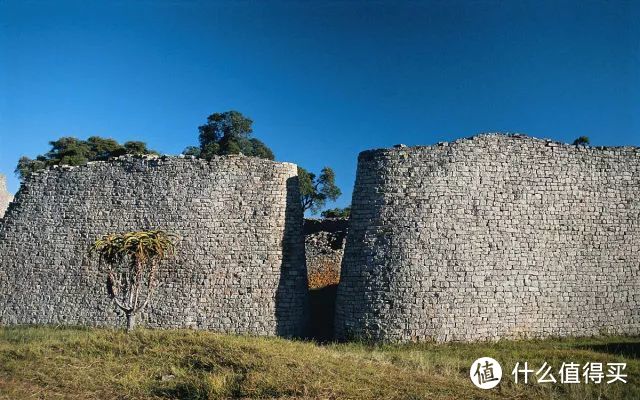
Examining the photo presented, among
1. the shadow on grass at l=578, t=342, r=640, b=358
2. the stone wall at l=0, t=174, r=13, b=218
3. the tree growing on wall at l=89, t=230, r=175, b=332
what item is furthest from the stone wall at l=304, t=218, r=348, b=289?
the stone wall at l=0, t=174, r=13, b=218

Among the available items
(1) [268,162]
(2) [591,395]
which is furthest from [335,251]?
(2) [591,395]

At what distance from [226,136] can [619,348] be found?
3623cm

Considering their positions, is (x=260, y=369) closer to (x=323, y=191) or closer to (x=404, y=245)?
(x=404, y=245)

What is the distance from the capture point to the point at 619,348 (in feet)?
43.5

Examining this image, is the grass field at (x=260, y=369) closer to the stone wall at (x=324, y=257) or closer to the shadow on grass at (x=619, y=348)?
the shadow on grass at (x=619, y=348)

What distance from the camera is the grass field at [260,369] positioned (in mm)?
8867

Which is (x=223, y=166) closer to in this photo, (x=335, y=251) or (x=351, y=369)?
(x=335, y=251)

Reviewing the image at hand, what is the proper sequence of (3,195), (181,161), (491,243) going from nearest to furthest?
1. (491,243)
2. (181,161)
3. (3,195)

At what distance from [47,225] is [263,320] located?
870 cm

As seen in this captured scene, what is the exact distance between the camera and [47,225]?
1802 cm

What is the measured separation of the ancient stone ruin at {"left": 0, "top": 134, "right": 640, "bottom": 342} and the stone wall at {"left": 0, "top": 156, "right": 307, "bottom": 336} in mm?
44
